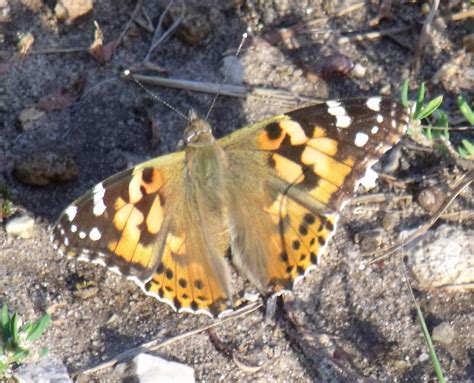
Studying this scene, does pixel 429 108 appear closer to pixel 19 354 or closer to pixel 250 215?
pixel 250 215

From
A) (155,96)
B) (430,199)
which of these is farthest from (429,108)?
(155,96)

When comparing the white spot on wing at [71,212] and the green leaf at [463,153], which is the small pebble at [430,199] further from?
the white spot on wing at [71,212]

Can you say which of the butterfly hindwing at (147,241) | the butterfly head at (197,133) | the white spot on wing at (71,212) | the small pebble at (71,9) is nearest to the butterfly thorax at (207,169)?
the butterfly head at (197,133)

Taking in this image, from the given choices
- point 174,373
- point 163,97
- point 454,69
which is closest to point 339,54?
point 454,69

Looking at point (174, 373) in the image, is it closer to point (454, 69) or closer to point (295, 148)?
point (295, 148)

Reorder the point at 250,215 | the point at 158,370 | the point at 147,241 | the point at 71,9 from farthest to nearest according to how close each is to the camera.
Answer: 1. the point at 71,9
2. the point at 250,215
3. the point at 147,241
4. the point at 158,370
